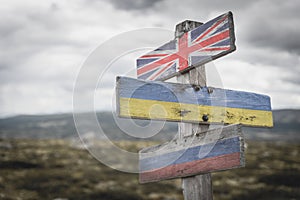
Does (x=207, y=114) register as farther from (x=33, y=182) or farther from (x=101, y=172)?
(x=101, y=172)

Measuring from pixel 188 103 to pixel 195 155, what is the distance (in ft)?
1.54

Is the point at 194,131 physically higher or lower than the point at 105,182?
higher

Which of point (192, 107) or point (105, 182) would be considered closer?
point (192, 107)

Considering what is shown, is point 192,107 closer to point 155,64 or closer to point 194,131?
point 194,131

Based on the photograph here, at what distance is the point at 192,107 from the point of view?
337 centimetres

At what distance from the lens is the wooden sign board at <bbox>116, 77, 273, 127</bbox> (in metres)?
3.00

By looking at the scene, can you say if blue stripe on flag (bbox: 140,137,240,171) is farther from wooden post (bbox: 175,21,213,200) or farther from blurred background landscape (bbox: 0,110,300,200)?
blurred background landscape (bbox: 0,110,300,200)

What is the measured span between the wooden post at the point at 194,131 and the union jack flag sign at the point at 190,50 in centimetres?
10

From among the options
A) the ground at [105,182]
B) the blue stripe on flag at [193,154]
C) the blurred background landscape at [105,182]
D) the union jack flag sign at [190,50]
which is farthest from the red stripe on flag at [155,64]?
the ground at [105,182]

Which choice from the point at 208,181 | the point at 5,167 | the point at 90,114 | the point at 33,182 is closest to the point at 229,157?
the point at 208,181

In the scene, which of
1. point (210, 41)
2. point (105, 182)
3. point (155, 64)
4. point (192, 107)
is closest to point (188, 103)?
point (192, 107)

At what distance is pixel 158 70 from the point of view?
3902mm

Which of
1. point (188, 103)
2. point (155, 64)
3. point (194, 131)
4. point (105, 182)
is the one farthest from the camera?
point (105, 182)

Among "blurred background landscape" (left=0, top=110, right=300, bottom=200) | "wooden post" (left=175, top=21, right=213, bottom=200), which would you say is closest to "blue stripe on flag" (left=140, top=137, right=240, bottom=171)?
"wooden post" (left=175, top=21, right=213, bottom=200)
